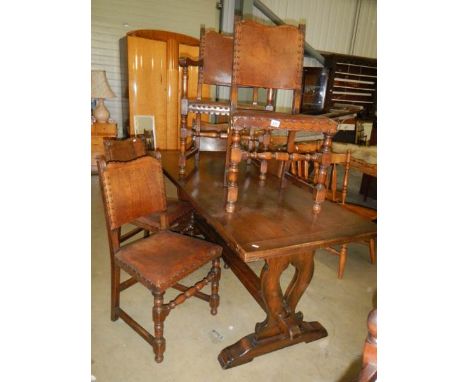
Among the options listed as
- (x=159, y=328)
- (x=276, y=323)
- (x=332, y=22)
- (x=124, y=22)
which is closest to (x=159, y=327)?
(x=159, y=328)

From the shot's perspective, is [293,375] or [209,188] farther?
[209,188]

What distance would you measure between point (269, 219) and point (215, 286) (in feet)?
2.62

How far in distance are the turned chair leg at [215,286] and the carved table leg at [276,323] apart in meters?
0.36

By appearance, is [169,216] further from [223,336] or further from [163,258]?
[223,336]

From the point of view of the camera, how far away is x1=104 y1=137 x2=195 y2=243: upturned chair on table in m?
2.19

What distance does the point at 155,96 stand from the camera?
4801 millimetres

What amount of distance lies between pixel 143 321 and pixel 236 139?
133 cm

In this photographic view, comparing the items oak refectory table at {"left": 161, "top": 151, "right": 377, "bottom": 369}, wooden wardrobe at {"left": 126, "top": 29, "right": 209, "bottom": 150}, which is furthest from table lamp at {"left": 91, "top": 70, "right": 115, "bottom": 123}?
oak refectory table at {"left": 161, "top": 151, "right": 377, "bottom": 369}

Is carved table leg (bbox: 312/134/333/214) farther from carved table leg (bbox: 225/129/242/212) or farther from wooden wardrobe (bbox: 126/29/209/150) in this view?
wooden wardrobe (bbox: 126/29/209/150)

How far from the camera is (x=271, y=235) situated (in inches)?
51.9
